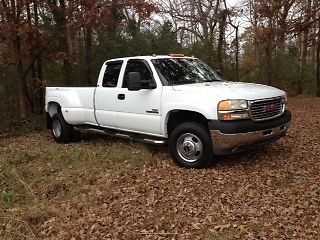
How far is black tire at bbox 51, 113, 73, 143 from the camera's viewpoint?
9078mm

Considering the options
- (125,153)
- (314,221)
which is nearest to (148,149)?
(125,153)

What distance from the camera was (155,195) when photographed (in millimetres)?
5504

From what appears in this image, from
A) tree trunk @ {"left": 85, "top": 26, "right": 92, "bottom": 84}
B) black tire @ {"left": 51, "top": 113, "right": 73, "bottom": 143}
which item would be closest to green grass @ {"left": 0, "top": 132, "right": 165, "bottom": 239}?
black tire @ {"left": 51, "top": 113, "right": 73, "bottom": 143}

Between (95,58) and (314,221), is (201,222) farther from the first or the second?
(95,58)

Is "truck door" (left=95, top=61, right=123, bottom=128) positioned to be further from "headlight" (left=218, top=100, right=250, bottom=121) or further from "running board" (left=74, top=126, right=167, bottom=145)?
"headlight" (left=218, top=100, right=250, bottom=121)

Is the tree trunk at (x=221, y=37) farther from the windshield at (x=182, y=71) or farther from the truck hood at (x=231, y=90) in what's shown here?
the truck hood at (x=231, y=90)

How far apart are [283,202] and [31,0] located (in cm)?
868

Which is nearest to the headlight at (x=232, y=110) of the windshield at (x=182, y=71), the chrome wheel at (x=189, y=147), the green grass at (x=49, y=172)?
the chrome wheel at (x=189, y=147)

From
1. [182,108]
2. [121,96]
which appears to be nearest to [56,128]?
[121,96]

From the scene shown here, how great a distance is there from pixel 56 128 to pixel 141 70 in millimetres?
3218

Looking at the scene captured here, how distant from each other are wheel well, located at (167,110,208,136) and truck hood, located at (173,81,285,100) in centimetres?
40

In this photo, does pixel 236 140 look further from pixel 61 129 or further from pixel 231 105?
pixel 61 129

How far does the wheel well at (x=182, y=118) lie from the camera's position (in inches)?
253

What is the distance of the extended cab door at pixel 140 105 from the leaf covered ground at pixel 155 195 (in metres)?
0.57
